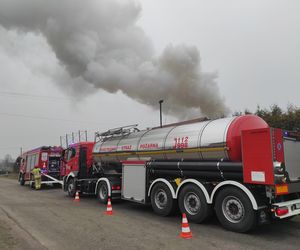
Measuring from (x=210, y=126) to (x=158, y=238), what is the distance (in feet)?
11.0

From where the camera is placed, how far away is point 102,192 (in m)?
12.1

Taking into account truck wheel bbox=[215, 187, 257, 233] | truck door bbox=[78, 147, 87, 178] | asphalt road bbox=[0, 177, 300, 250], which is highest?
truck door bbox=[78, 147, 87, 178]

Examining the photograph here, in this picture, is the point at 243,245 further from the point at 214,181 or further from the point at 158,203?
the point at 158,203

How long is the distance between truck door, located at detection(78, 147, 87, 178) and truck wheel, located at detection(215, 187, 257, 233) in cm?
827

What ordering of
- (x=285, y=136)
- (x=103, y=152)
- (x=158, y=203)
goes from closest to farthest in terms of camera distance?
(x=285, y=136), (x=158, y=203), (x=103, y=152)

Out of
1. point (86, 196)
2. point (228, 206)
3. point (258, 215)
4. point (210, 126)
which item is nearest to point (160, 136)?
point (210, 126)

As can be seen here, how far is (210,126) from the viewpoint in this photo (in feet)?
27.7

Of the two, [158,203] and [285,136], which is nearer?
[285,136]

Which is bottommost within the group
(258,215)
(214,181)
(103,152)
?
(258,215)

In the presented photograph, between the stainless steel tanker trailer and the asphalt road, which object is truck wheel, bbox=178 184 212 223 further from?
the asphalt road

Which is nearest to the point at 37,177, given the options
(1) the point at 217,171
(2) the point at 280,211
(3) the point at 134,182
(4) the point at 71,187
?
(4) the point at 71,187

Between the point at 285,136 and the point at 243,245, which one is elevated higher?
the point at 285,136

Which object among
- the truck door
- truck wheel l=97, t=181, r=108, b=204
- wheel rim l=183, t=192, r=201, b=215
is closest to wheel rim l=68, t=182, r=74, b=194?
the truck door

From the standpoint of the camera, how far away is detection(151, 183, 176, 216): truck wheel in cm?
891
